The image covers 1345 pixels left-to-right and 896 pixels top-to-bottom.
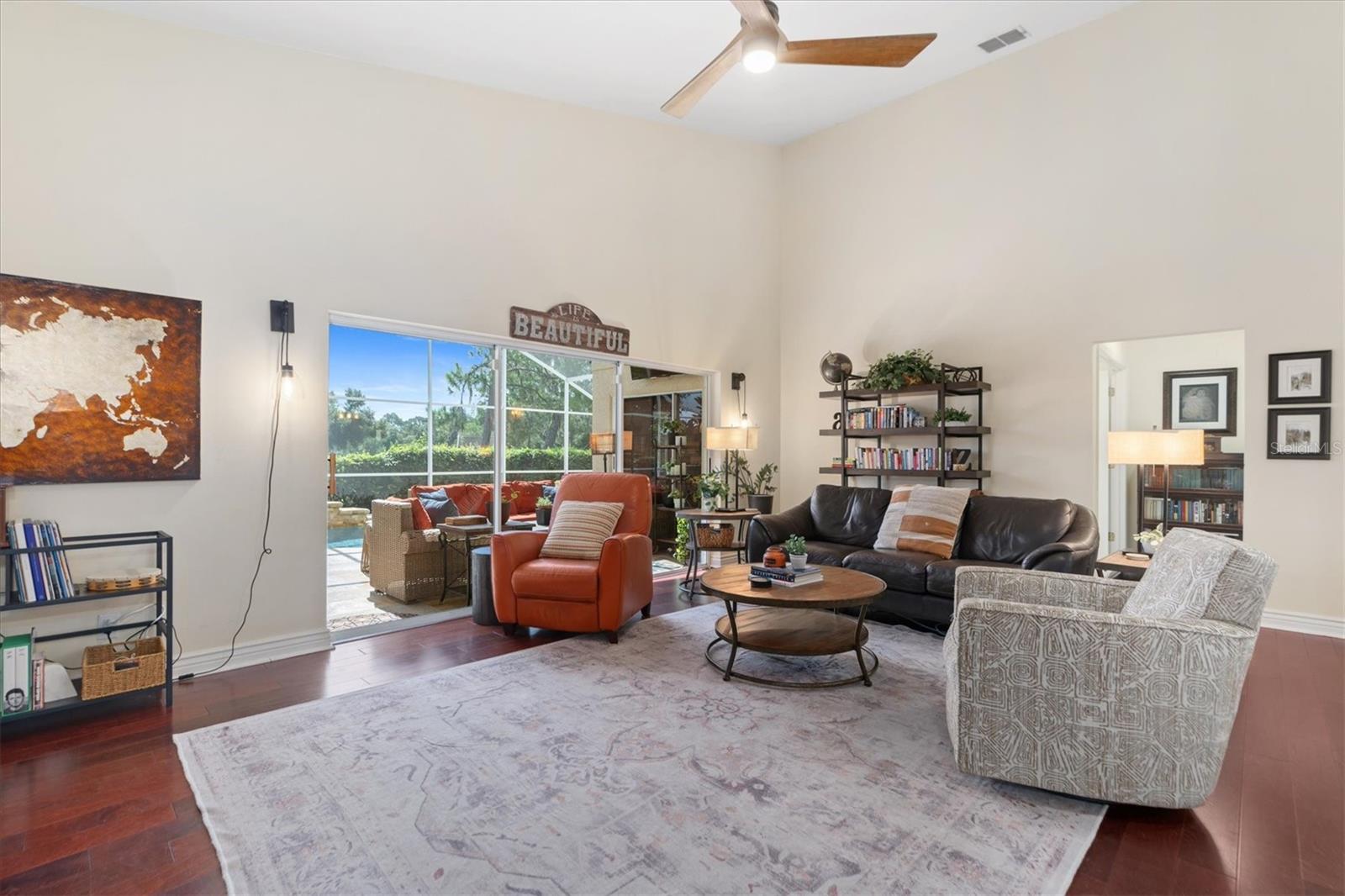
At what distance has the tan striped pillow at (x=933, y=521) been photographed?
4543 millimetres

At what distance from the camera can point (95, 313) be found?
338 cm

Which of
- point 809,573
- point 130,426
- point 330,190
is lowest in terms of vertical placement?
point 809,573

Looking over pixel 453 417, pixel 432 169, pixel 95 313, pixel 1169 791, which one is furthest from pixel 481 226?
pixel 1169 791

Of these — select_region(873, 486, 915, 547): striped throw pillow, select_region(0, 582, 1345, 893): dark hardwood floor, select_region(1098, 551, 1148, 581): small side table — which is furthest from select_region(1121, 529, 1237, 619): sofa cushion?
select_region(873, 486, 915, 547): striped throw pillow

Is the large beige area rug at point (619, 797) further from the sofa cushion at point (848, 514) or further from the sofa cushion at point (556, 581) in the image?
the sofa cushion at point (848, 514)

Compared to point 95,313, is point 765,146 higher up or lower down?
higher up

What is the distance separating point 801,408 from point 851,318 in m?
1.04

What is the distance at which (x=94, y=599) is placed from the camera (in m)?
3.21

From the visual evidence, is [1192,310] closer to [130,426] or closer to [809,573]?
[809,573]

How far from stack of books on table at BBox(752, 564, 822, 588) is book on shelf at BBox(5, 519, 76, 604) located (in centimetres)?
325

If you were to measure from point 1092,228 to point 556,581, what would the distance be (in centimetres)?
482

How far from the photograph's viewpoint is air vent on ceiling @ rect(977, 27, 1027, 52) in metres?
5.12

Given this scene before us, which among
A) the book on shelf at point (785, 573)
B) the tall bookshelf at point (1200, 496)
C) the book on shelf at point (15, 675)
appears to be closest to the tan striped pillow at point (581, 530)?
the book on shelf at point (785, 573)

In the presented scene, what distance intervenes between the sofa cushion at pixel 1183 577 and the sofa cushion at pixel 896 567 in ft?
5.39
